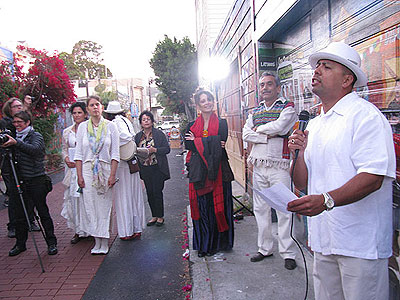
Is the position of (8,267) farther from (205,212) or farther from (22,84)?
(22,84)

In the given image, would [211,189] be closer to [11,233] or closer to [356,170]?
[356,170]

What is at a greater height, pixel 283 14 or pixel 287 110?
pixel 283 14

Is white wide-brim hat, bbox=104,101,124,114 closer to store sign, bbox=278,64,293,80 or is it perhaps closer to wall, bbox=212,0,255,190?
wall, bbox=212,0,255,190

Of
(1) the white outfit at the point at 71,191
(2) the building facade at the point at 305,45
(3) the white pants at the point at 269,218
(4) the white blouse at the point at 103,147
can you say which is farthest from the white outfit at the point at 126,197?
(2) the building facade at the point at 305,45

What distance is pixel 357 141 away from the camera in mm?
A: 1583

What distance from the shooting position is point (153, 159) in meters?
5.41

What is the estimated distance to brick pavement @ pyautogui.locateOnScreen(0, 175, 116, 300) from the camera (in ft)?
11.4

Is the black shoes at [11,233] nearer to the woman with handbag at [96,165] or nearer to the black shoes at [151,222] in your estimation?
the woman with handbag at [96,165]

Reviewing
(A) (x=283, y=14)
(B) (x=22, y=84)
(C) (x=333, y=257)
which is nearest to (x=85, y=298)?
(C) (x=333, y=257)

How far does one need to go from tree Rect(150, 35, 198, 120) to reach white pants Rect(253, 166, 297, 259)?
24.0 m

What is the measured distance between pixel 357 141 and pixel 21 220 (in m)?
4.33

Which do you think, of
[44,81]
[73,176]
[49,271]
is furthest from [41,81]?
[49,271]

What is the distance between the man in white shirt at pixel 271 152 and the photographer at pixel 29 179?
9.03 feet

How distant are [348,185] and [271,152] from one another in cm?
200
